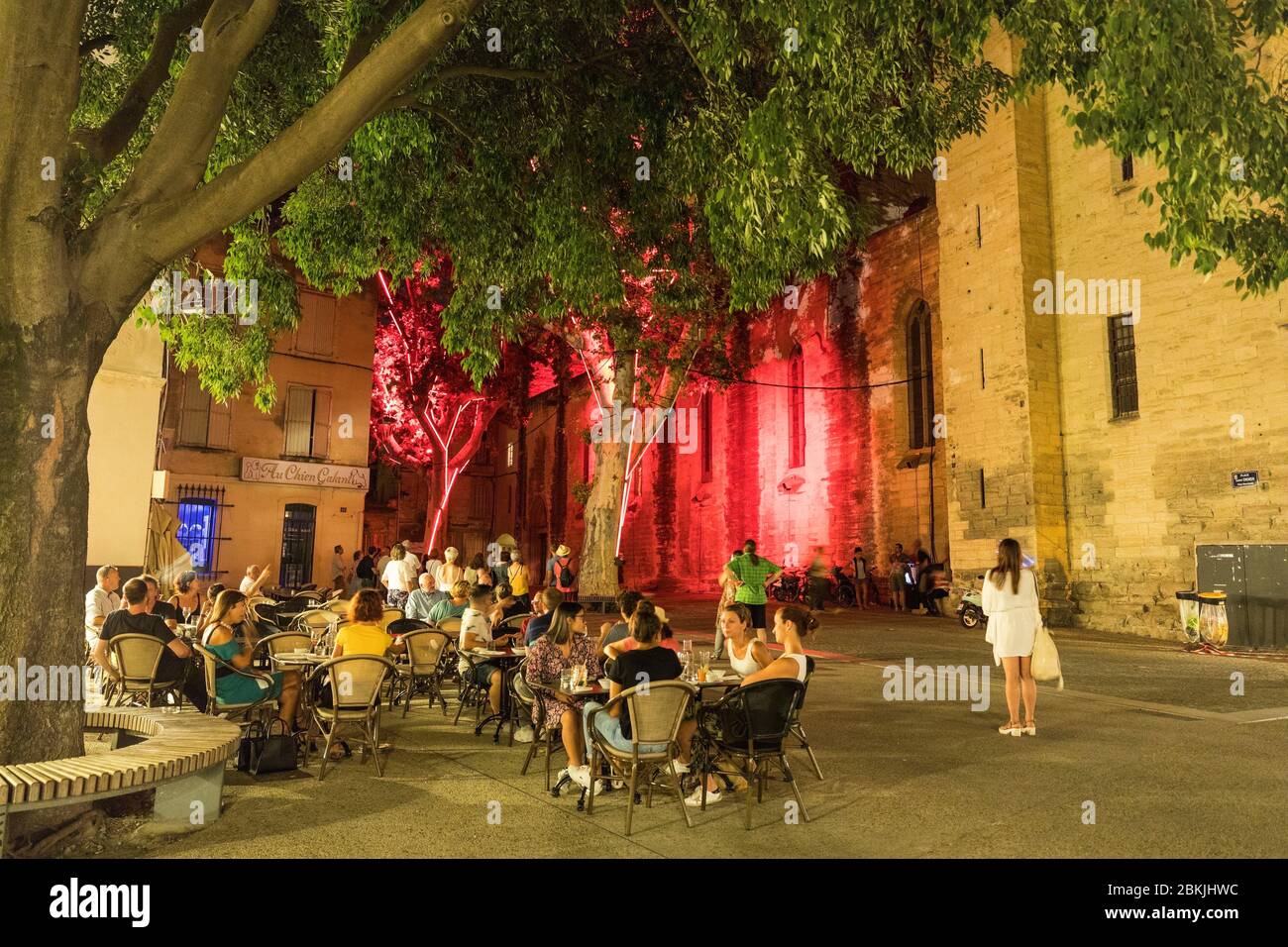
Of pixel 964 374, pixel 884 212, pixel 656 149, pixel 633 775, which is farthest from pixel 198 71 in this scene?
pixel 884 212

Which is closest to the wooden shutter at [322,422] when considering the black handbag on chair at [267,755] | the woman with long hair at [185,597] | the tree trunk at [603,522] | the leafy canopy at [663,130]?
the tree trunk at [603,522]

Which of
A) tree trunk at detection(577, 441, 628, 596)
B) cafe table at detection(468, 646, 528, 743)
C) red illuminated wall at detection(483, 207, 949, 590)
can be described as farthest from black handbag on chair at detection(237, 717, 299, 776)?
red illuminated wall at detection(483, 207, 949, 590)

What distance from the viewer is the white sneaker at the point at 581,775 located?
16.9ft

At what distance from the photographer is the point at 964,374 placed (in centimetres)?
1742

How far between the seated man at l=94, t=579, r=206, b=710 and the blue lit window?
14.8 metres

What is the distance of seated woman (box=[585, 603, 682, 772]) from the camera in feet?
16.6

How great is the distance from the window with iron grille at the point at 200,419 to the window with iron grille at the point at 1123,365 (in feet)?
62.7

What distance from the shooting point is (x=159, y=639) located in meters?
6.77

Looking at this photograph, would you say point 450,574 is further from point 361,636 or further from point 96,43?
point 96,43

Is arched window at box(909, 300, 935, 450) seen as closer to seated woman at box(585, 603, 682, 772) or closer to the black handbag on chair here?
seated woman at box(585, 603, 682, 772)

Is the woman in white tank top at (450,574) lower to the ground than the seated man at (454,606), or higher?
higher

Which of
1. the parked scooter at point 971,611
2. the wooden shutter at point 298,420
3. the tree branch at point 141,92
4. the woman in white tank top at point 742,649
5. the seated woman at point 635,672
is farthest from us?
the wooden shutter at point 298,420

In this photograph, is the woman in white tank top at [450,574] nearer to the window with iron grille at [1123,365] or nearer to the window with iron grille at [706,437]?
the window with iron grille at [1123,365]
